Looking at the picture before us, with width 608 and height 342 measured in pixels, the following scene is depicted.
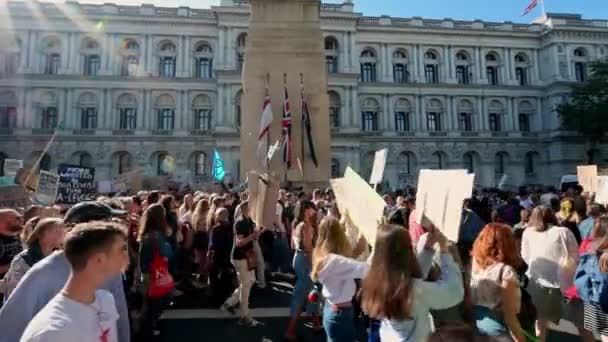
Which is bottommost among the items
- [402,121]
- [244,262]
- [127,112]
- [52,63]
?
[244,262]

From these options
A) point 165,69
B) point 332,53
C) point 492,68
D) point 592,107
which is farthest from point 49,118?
point 592,107

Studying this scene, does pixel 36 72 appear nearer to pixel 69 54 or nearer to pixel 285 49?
pixel 69 54

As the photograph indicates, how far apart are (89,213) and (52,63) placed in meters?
42.5

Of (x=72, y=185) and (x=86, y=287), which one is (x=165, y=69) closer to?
(x=72, y=185)

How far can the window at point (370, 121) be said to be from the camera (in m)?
41.5

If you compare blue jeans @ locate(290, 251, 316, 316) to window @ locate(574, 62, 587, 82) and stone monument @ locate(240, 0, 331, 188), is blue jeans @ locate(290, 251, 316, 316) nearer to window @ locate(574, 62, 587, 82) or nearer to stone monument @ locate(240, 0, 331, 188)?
stone monument @ locate(240, 0, 331, 188)

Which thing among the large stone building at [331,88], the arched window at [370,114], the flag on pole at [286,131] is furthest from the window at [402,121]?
the flag on pole at [286,131]

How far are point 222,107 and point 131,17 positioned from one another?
38.4 ft

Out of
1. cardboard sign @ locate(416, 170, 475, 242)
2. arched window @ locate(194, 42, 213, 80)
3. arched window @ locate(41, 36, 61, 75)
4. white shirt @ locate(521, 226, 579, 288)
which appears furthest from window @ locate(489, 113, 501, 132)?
cardboard sign @ locate(416, 170, 475, 242)

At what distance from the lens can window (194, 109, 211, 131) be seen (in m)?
39.3

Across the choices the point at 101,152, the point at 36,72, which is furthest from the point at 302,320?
the point at 36,72

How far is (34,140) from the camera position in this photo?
36969 millimetres

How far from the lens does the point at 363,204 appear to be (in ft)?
13.6

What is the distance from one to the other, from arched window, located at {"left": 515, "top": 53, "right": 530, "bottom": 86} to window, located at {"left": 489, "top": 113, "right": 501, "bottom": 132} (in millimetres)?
4341
